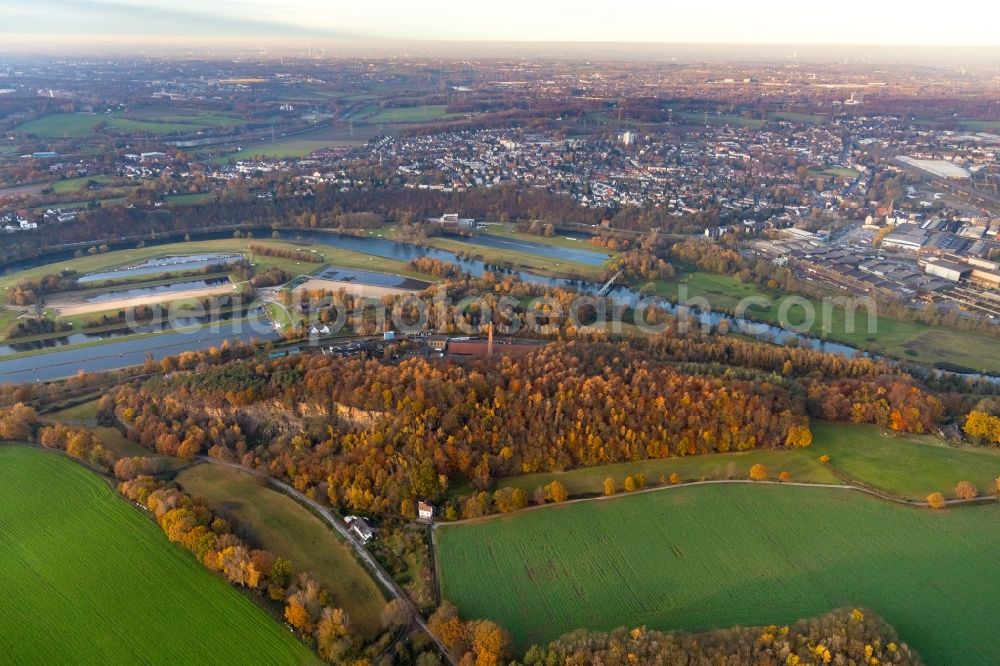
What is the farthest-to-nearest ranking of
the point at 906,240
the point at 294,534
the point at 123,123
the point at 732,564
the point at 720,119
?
the point at 720,119, the point at 123,123, the point at 906,240, the point at 294,534, the point at 732,564

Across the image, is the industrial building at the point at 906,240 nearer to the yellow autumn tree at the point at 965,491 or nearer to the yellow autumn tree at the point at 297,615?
the yellow autumn tree at the point at 965,491

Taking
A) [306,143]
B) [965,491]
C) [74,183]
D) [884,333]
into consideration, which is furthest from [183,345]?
[306,143]

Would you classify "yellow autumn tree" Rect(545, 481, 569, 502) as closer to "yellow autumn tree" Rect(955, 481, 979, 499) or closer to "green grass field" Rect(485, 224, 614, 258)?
"yellow autumn tree" Rect(955, 481, 979, 499)

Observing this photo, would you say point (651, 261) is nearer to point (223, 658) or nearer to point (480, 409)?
point (480, 409)

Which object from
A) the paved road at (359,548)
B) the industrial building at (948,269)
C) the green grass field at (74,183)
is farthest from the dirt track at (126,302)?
the industrial building at (948,269)

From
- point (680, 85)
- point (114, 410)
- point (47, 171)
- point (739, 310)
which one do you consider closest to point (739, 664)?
point (114, 410)

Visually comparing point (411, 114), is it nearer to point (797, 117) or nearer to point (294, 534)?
point (797, 117)

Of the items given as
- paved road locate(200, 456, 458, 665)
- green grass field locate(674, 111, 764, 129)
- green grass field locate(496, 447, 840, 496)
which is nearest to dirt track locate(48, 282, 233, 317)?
paved road locate(200, 456, 458, 665)
